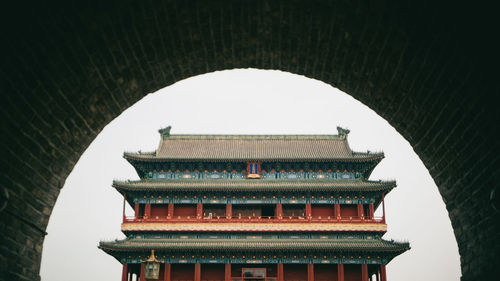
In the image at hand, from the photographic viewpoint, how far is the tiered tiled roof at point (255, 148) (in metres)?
32.0

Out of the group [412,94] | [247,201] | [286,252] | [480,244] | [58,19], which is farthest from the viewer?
[247,201]

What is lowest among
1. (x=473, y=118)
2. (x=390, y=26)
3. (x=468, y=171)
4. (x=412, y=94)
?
(x=468, y=171)

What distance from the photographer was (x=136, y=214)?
1219 inches

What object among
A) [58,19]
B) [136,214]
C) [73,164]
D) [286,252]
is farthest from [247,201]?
[58,19]

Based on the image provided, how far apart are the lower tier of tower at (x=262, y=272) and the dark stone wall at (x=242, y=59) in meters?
21.9

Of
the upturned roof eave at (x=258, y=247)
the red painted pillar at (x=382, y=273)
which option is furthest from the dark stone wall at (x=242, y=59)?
the red painted pillar at (x=382, y=273)

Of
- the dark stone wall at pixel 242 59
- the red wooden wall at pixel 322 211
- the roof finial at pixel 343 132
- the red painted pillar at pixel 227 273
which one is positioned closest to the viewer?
the dark stone wall at pixel 242 59

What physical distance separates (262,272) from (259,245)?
1.81m

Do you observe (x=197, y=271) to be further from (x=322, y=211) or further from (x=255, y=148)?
(x=255, y=148)

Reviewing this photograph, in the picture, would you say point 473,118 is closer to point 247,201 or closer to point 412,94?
point 412,94

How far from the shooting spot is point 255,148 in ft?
115

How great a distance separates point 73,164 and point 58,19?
2578mm

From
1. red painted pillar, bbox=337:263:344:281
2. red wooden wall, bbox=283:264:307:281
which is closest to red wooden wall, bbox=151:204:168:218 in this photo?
red wooden wall, bbox=283:264:307:281

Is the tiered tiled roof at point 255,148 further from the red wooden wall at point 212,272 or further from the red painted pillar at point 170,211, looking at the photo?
the red wooden wall at point 212,272
